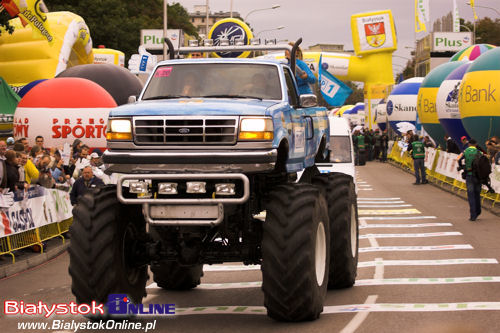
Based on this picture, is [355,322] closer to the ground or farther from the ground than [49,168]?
closer to the ground

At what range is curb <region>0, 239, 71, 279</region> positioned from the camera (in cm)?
1439

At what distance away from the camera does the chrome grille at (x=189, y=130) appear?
9.37 meters

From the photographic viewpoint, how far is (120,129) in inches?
380

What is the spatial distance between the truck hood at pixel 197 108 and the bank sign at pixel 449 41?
70.3 meters

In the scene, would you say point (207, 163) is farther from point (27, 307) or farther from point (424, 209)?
point (424, 209)

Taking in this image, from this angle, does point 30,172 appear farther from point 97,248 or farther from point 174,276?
point 97,248

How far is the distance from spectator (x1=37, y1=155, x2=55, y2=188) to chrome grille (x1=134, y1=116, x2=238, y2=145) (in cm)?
917

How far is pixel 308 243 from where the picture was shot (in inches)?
364

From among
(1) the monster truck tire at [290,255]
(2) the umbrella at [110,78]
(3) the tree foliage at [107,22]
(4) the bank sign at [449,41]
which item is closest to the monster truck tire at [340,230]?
(1) the monster truck tire at [290,255]

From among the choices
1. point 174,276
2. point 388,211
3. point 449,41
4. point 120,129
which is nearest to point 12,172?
point 174,276

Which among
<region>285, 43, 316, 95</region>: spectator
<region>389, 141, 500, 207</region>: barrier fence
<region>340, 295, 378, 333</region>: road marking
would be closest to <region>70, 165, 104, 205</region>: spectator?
<region>285, 43, 316, 95</region>: spectator

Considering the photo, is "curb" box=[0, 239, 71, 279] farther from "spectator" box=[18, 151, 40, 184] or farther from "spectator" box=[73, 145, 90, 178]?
"spectator" box=[73, 145, 90, 178]

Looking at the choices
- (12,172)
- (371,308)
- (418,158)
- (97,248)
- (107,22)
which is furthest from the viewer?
(107,22)

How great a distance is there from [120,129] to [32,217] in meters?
7.30
